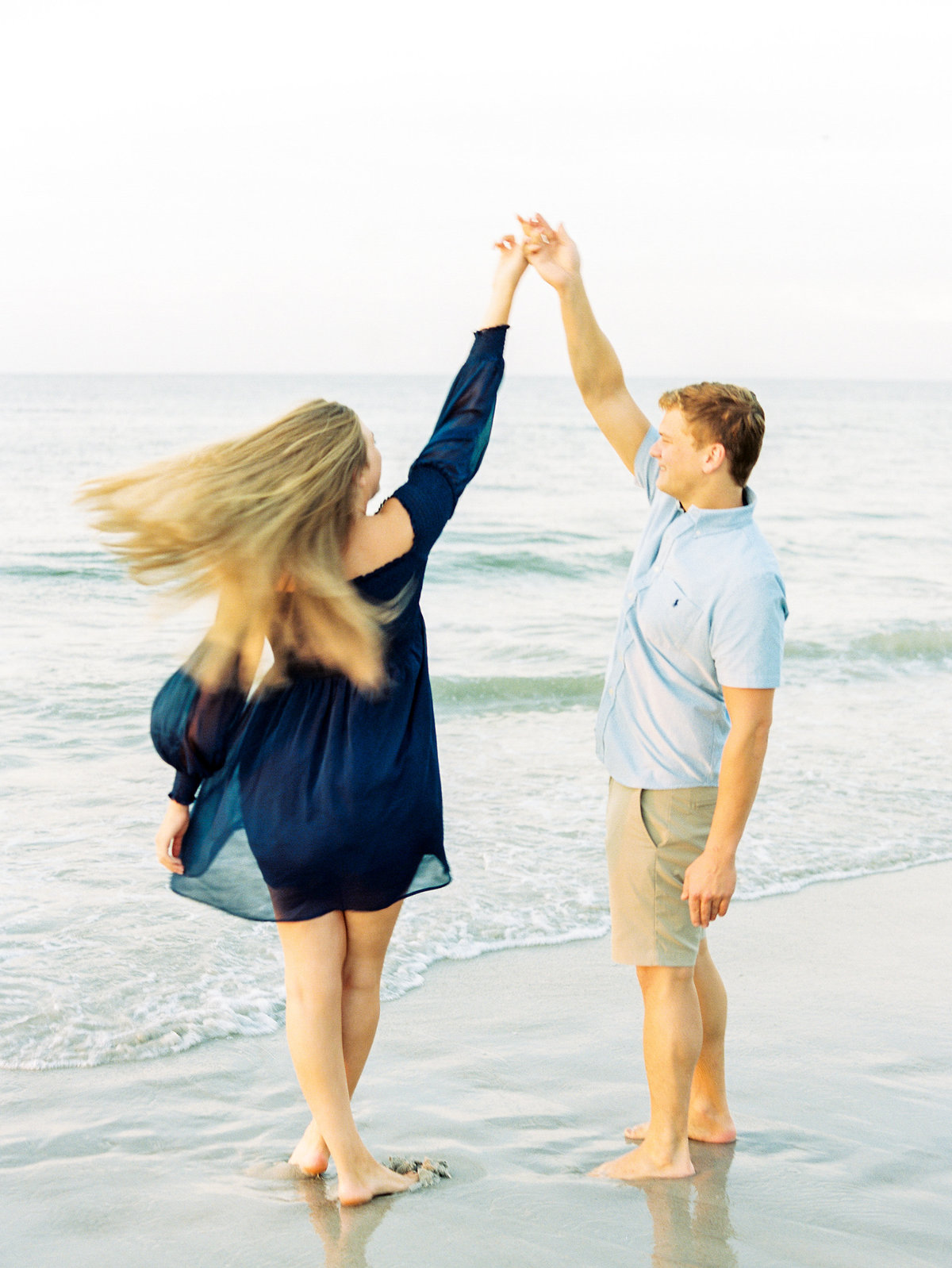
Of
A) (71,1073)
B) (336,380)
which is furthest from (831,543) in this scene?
(336,380)

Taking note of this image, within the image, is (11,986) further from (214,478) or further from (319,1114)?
(214,478)

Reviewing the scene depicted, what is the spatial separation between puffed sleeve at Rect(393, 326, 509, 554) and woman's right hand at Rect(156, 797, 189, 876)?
810mm

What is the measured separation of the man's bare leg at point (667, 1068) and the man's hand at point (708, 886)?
205 mm

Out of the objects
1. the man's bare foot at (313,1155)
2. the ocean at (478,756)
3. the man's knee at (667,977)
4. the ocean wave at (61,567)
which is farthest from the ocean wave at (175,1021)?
the ocean wave at (61,567)

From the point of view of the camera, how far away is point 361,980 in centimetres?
275

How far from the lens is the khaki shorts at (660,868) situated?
9.11ft

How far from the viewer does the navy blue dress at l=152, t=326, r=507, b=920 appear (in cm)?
255

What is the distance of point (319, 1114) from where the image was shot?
2.71 meters

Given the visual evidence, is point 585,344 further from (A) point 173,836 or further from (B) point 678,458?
(A) point 173,836

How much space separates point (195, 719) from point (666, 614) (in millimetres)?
1056

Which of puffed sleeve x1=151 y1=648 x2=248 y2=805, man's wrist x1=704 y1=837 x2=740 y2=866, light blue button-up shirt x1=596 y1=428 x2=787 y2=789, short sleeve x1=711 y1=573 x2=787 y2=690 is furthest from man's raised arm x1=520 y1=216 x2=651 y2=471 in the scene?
puffed sleeve x1=151 y1=648 x2=248 y2=805

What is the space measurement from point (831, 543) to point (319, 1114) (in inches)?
708

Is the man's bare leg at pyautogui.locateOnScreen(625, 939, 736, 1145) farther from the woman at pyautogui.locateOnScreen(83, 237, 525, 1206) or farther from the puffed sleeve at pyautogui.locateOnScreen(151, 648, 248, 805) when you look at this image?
the puffed sleeve at pyautogui.locateOnScreen(151, 648, 248, 805)

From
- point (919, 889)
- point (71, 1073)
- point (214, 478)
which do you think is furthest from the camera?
point (919, 889)
